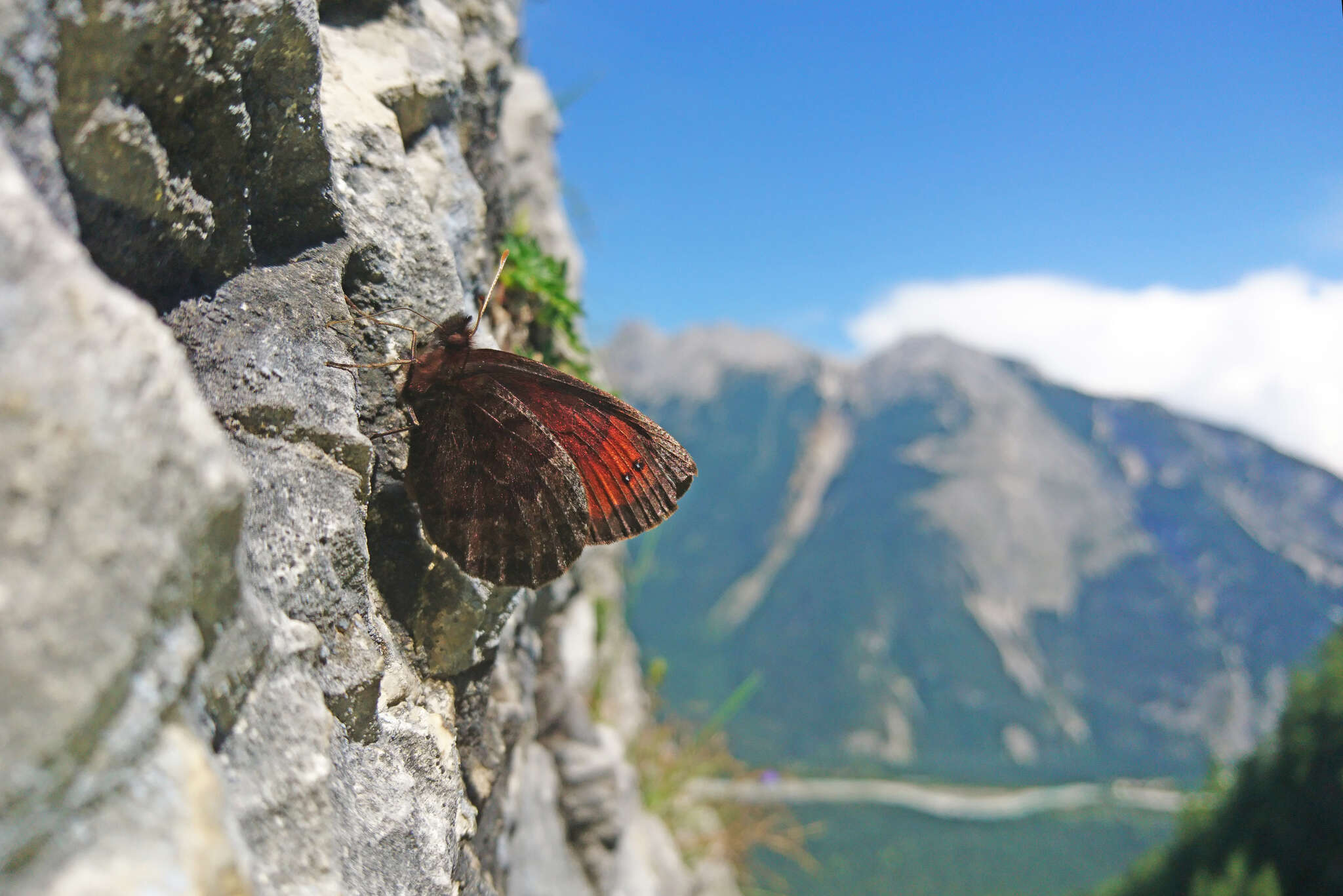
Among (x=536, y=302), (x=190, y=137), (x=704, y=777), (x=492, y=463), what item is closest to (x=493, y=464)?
(x=492, y=463)

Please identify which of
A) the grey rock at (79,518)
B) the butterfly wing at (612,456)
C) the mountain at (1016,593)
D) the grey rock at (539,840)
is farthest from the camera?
the mountain at (1016,593)

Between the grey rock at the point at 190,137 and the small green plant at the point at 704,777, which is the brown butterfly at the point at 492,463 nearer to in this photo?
the grey rock at the point at 190,137

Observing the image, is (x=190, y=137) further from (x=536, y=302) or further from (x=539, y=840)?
(x=539, y=840)

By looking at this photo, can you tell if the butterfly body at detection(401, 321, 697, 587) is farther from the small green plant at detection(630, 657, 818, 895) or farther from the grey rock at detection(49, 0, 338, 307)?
the small green plant at detection(630, 657, 818, 895)

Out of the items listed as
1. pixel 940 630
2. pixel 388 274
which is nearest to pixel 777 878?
pixel 388 274

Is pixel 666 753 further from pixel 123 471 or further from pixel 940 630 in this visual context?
pixel 940 630

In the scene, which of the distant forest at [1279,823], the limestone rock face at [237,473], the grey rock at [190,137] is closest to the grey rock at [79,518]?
the limestone rock face at [237,473]
